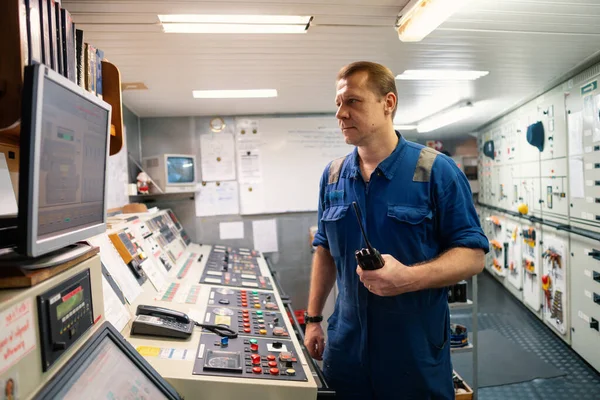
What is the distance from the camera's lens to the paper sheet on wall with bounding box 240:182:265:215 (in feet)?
14.7

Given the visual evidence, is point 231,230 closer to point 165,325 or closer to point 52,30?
point 165,325

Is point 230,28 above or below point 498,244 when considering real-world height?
above

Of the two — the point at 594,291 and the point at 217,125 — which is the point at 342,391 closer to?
the point at 594,291

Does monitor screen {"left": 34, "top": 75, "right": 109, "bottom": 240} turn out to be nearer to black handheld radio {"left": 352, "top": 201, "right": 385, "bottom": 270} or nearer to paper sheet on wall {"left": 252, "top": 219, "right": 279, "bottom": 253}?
black handheld radio {"left": 352, "top": 201, "right": 385, "bottom": 270}

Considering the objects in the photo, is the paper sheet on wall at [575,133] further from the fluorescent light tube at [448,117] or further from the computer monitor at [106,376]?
the computer monitor at [106,376]

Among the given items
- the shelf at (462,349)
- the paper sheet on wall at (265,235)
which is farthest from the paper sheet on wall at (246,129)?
the shelf at (462,349)

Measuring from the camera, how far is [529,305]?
4.55 m

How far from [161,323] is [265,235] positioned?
2.93m

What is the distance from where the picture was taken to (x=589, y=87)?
122 inches

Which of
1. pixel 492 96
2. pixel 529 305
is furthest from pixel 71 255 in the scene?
pixel 529 305

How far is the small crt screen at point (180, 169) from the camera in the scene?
403 cm

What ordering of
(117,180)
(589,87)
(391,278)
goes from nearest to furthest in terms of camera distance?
1. (391,278)
2. (589,87)
3. (117,180)

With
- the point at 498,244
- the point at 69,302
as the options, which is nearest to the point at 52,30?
the point at 69,302

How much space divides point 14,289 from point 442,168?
129 centimetres
